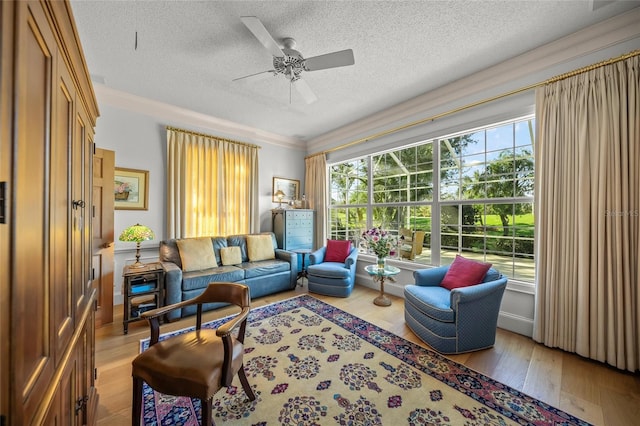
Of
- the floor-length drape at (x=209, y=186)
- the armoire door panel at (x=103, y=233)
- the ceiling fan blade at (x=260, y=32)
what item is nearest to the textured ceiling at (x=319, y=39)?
the ceiling fan blade at (x=260, y=32)

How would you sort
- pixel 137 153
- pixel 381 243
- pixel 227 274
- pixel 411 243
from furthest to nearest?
1. pixel 411 243
2. pixel 137 153
3. pixel 381 243
4. pixel 227 274

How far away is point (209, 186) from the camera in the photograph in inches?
160

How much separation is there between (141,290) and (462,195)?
408cm

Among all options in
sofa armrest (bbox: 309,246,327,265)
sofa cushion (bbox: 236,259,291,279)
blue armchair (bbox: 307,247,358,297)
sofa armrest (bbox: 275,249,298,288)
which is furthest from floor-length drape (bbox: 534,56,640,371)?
sofa cushion (bbox: 236,259,291,279)

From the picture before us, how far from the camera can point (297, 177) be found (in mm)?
5348

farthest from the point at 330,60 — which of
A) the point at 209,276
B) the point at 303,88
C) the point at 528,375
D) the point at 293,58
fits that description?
the point at 528,375

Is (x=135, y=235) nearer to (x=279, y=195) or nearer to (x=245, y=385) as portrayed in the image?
(x=245, y=385)

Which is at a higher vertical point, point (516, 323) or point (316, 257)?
point (316, 257)

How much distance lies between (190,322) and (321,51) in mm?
3309

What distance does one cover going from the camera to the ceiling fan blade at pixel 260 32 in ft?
5.76

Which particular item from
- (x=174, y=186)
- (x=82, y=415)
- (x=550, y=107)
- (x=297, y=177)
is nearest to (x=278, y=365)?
(x=82, y=415)

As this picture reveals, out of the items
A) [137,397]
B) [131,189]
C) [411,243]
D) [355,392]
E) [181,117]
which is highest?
[181,117]

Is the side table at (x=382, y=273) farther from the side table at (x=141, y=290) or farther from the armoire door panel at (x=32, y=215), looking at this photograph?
the armoire door panel at (x=32, y=215)

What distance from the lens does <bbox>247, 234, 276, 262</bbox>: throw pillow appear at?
4051 mm
